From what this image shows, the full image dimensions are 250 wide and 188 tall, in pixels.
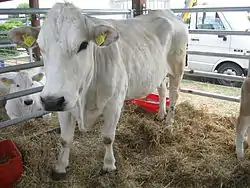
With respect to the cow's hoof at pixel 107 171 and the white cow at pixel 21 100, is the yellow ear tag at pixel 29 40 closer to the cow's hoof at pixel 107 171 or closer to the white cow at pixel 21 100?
the cow's hoof at pixel 107 171

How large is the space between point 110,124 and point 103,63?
2.04 feet

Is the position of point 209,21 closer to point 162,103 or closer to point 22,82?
point 162,103

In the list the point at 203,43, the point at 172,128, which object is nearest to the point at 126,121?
the point at 172,128

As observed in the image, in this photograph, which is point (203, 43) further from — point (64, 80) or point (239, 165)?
point (64, 80)

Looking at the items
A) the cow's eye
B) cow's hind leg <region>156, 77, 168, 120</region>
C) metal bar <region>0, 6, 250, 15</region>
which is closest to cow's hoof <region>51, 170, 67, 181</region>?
the cow's eye

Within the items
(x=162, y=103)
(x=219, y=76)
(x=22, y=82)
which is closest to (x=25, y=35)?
(x=22, y=82)

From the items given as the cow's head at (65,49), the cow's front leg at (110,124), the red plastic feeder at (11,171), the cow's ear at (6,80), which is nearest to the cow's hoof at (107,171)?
the cow's front leg at (110,124)

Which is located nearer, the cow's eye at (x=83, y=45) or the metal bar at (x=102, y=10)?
the cow's eye at (x=83, y=45)

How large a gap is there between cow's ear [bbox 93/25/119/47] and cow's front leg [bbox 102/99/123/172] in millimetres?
731

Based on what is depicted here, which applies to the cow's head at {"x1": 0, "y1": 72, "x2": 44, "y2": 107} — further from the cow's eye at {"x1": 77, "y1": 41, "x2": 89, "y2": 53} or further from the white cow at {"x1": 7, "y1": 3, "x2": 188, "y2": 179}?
the cow's eye at {"x1": 77, "y1": 41, "x2": 89, "y2": 53}

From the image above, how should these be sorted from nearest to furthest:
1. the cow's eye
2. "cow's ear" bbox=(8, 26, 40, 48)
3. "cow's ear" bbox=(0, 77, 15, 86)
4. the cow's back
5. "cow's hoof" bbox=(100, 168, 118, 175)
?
the cow's eye
"cow's ear" bbox=(8, 26, 40, 48)
the cow's back
"cow's hoof" bbox=(100, 168, 118, 175)
"cow's ear" bbox=(0, 77, 15, 86)

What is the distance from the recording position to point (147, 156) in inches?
133

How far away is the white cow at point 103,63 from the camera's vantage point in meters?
2.07

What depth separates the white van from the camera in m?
7.21
